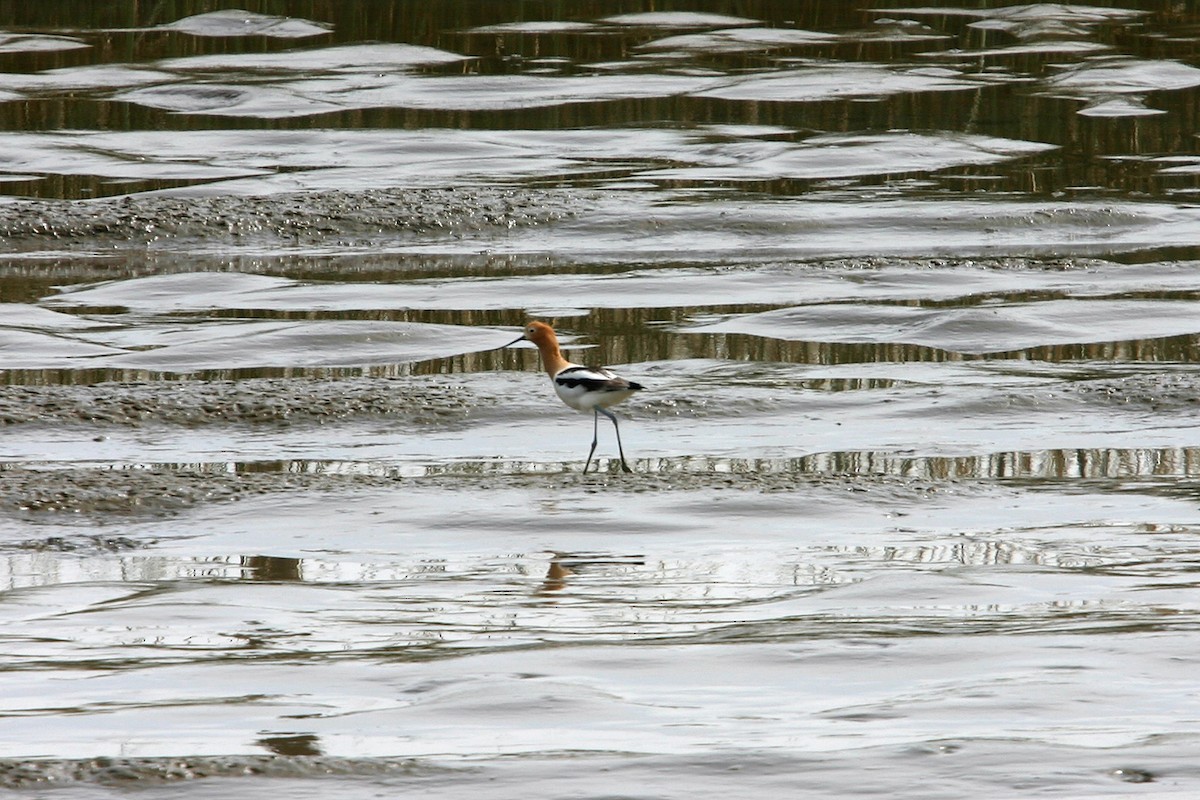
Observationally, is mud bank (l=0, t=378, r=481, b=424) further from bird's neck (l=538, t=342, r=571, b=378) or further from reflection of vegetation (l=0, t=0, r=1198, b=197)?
reflection of vegetation (l=0, t=0, r=1198, b=197)

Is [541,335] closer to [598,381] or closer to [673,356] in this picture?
[598,381]

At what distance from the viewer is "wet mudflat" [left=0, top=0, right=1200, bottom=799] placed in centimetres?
517

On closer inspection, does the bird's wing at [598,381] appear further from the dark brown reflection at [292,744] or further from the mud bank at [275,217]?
the mud bank at [275,217]

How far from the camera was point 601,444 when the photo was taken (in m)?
9.59

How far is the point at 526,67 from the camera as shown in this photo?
82.7 ft

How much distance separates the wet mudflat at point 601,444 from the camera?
5.17m

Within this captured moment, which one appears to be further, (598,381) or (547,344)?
(547,344)

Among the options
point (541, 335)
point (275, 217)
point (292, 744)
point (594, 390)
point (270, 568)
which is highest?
point (275, 217)

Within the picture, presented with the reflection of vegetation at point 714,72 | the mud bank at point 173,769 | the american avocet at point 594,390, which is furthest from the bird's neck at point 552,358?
the reflection of vegetation at point 714,72

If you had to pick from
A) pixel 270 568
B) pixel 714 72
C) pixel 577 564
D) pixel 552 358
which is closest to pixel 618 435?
pixel 552 358

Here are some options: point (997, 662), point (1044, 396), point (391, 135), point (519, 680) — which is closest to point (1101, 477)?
point (1044, 396)

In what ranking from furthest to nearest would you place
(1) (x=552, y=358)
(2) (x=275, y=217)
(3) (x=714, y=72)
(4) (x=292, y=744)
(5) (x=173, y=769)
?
(3) (x=714, y=72)
(2) (x=275, y=217)
(1) (x=552, y=358)
(4) (x=292, y=744)
(5) (x=173, y=769)

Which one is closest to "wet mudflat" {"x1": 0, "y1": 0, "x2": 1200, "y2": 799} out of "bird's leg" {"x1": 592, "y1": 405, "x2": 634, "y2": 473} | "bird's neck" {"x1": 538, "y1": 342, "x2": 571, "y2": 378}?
"bird's leg" {"x1": 592, "y1": 405, "x2": 634, "y2": 473}

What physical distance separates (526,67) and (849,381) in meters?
15.1
